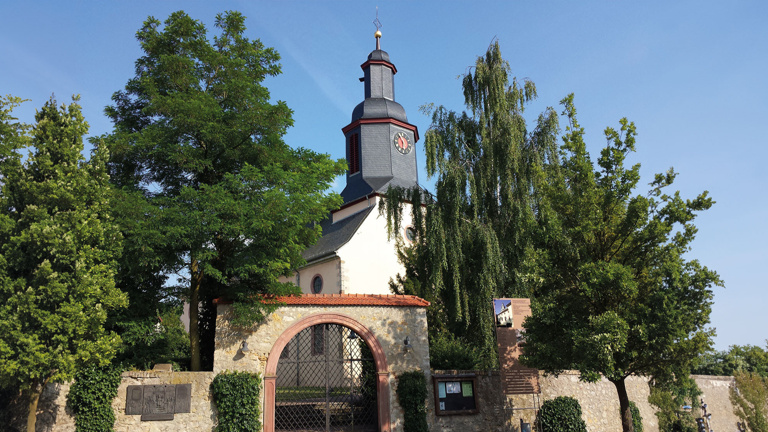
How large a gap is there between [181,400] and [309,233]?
4.67 meters

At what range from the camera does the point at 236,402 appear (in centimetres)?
1120

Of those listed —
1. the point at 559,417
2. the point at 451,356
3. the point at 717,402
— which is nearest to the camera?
the point at 559,417

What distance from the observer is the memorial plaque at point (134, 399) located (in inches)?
432

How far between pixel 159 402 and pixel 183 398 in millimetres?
486

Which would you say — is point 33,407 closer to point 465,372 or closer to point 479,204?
point 465,372

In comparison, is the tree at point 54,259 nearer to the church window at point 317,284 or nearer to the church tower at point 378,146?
the church window at point 317,284

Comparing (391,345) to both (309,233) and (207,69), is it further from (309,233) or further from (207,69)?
(207,69)

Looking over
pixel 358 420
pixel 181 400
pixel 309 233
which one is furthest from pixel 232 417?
pixel 309 233

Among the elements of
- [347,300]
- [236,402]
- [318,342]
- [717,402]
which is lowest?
[717,402]

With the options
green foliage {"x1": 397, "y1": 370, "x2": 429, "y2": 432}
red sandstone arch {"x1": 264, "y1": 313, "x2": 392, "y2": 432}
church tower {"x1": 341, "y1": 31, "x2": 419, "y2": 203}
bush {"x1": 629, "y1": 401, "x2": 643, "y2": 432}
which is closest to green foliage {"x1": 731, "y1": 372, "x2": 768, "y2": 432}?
bush {"x1": 629, "y1": 401, "x2": 643, "y2": 432}

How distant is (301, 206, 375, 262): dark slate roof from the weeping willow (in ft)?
26.2

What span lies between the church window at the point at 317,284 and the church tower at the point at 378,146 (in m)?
4.95

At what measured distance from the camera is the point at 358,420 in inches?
524

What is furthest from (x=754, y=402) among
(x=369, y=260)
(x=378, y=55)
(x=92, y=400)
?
(x=378, y=55)
